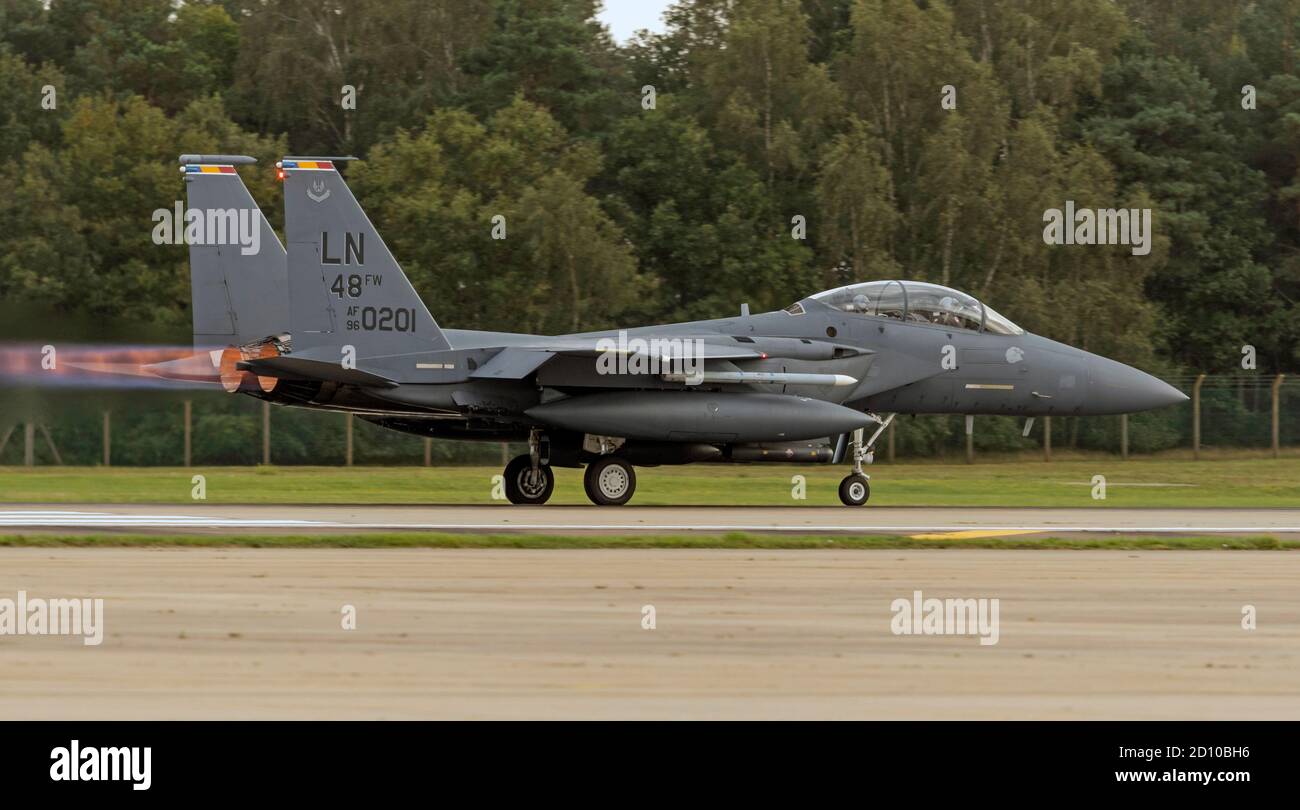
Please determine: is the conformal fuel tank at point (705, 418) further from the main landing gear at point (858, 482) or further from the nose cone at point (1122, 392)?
the nose cone at point (1122, 392)

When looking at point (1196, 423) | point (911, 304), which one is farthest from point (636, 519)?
point (1196, 423)

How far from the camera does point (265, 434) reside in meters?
33.6

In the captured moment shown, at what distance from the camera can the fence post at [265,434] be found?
33.4 meters

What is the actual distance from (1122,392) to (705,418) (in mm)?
6560

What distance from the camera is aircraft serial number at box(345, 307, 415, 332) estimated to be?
72.9ft

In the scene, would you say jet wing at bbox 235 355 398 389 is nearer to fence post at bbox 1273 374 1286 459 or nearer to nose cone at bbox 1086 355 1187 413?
nose cone at bbox 1086 355 1187 413

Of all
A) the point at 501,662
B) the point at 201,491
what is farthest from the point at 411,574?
the point at 201,491

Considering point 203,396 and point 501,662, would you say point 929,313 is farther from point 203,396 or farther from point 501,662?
point 501,662

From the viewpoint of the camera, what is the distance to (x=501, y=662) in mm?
9312

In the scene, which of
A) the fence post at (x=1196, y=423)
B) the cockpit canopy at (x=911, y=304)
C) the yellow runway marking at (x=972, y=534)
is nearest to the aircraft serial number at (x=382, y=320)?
the cockpit canopy at (x=911, y=304)

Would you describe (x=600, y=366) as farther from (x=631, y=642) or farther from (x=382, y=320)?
(x=631, y=642)
